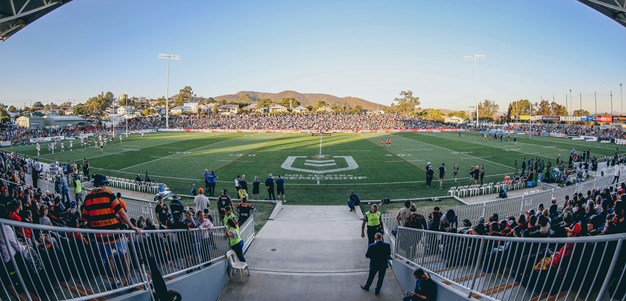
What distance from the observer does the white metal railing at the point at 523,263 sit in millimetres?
3402

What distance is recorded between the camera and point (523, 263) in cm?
561

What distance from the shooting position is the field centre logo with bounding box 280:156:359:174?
2980 cm

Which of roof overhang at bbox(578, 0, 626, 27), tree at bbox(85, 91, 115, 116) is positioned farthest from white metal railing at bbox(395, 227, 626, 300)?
tree at bbox(85, 91, 115, 116)

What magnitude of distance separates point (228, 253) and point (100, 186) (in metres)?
3.74

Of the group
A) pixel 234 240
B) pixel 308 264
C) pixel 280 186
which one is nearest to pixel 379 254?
pixel 308 264

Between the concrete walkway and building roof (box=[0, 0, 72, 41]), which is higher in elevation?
building roof (box=[0, 0, 72, 41])

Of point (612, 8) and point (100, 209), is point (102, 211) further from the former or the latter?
point (612, 8)

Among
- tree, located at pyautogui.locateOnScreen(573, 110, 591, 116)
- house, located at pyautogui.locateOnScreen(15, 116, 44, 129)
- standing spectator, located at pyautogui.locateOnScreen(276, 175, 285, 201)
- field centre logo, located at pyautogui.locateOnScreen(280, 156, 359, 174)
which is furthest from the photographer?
tree, located at pyautogui.locateOnScreen(573, 110, 591, 116)

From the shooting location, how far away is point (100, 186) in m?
5.44

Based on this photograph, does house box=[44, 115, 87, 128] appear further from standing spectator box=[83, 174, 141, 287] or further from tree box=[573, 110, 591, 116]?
tree box=[573, 110, 591, 116]

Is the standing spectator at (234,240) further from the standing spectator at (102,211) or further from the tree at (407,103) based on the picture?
the tree at (407,103)

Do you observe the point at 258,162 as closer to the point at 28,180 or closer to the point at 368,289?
the point at 28,180

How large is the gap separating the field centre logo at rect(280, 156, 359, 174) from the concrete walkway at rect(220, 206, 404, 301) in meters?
14.4

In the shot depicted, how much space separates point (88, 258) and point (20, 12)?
9846 millimetres
